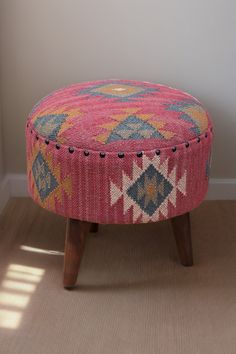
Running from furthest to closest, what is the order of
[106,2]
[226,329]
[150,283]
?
1. [106,2]
2. [150,283]
3. [226,329]

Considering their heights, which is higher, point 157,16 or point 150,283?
point 157,16

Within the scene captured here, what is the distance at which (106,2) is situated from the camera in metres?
1.70

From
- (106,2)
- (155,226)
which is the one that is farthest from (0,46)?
(155,226)

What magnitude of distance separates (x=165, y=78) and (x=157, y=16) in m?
0.18

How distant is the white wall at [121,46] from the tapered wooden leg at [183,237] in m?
0.47

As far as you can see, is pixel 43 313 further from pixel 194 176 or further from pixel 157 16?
pixel 157 16

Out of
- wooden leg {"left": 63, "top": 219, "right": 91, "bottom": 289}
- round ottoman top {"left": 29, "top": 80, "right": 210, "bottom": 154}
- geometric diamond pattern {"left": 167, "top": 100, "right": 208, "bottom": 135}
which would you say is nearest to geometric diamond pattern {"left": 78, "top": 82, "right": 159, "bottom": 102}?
round ottoman top {"left": 29, "top": 80, "right": 210, "bottom": 154}

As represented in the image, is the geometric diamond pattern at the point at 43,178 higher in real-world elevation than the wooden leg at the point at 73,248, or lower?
higher

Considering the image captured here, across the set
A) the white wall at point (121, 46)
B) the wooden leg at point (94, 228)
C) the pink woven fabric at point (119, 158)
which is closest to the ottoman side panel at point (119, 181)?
the pink woven fabric at point (119, 158)

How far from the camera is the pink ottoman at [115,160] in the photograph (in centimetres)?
125

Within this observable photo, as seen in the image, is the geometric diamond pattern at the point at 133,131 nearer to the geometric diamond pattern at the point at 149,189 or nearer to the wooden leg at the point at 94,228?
the geometric diamond pattern at the point at 149,189

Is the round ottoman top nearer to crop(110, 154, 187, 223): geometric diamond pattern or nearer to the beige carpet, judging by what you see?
crop(110, 154, 187, 223): geometric diamond pattern

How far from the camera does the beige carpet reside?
1.23 meters

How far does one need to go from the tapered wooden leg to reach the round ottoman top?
0.24 metres
